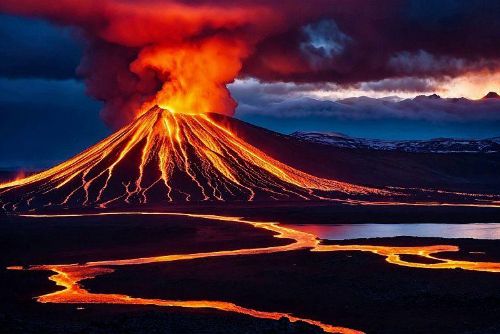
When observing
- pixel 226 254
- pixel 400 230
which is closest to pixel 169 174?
pixel 400 230

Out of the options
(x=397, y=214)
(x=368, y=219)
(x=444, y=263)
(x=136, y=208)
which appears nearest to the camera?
(x=444, y=263)

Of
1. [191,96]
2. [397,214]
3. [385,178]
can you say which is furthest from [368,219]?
[385,178]

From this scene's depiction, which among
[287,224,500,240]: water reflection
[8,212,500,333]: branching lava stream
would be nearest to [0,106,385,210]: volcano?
[287,224,500,240]: water reflection

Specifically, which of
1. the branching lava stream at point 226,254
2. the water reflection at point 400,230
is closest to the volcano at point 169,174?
the water reflection at point 400,230

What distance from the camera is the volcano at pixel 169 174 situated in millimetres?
109875

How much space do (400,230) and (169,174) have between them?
6633 cm

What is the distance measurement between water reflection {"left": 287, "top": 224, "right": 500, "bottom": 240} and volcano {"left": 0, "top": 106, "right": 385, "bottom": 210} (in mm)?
40836

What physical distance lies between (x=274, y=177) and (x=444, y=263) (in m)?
→ 88.4

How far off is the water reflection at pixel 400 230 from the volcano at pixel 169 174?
40836 millimetres

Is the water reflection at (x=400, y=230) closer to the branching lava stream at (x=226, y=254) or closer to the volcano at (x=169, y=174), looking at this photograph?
the branching lava stream at (x=226, y=254)

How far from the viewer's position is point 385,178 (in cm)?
17312

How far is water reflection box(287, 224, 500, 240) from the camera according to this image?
58156 millimetres

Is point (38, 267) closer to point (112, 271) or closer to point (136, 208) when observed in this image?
point (112, 271)

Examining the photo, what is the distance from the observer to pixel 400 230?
210 feet
